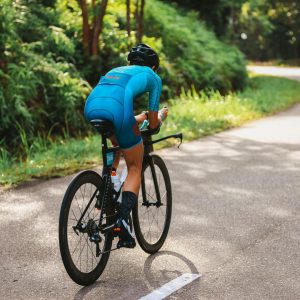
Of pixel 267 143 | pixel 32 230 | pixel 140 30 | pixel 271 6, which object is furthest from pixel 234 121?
pixel 271 6

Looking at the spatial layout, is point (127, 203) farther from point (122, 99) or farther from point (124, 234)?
point (122, 99)

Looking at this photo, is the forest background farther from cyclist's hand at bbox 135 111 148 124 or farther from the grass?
cyclist's hand at bbox 135 111 148 124

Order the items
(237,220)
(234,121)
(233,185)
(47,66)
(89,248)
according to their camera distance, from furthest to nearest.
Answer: (234,121), (47,66), (233,185), (237,220), (89,248)

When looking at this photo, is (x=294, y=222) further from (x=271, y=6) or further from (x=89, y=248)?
(x=271, y=6)

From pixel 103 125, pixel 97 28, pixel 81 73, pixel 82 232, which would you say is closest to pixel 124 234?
pixel 82 232

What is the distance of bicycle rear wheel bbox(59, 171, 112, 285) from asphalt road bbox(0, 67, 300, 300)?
14cm

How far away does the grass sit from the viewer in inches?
351

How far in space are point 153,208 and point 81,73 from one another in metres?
8.77

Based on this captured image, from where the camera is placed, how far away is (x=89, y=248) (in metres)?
4.93

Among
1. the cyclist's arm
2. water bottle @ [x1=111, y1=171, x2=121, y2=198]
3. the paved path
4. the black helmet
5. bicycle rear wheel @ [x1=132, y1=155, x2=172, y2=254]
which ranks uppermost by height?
the black helmet

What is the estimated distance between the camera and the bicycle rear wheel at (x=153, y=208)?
17.8 feet

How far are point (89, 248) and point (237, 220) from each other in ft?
7.45

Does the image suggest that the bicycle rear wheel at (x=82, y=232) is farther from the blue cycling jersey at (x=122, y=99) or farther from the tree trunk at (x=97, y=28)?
the tree trunk at (x=97, y=28)

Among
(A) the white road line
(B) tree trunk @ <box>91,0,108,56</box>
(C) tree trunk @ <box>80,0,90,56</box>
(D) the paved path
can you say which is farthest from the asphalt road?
(D) the paved path
